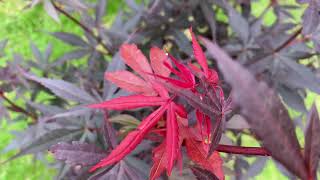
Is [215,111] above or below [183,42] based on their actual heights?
below

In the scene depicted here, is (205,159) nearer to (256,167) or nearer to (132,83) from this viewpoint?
(132,83)

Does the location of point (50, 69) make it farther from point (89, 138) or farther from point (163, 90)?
point (163, 90)

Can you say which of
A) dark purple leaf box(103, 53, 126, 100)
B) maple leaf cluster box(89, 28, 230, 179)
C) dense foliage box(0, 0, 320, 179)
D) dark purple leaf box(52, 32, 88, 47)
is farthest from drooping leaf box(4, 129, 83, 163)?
dark purple leaf box(52, 32, 88, 47)

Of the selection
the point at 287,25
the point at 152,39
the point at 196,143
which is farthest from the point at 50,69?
the point at 196,143

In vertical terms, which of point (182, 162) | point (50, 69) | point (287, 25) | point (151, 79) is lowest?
point (182, 162)

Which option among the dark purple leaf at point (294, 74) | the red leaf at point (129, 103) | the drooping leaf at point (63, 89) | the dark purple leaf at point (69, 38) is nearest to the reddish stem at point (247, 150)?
the red leaf at point (129, 103)

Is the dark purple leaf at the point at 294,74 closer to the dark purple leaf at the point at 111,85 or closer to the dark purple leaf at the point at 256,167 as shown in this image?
the dark purple leaf at the point at 256,167
